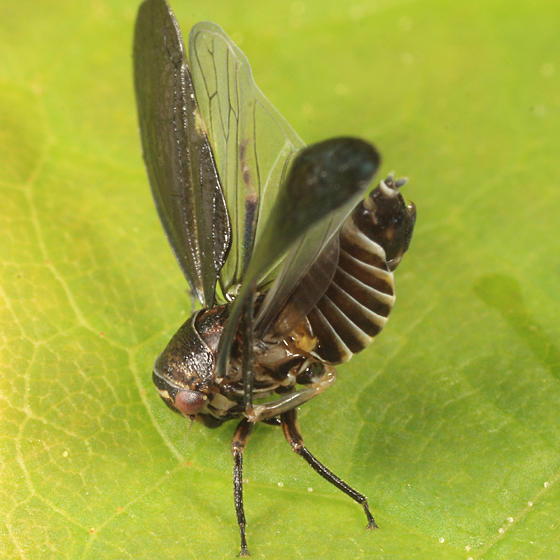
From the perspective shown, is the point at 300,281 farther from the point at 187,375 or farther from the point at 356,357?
the point at 356,357

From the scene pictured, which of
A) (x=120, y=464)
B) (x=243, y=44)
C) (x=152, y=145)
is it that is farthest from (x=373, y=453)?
(x=243, y=44)

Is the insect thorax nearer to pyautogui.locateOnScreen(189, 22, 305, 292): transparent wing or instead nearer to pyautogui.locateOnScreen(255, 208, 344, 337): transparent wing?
pyautogui.locateOnScreen(255, 208, 344, 337): transparent wing

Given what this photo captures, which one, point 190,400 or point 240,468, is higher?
point 190,400

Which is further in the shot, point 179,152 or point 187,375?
point 179,152

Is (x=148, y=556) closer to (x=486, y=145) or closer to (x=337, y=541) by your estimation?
(x=337, y=541)

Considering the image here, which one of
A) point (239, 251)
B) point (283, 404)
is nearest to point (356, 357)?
point (283, 404)
